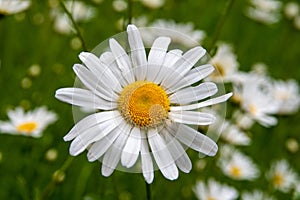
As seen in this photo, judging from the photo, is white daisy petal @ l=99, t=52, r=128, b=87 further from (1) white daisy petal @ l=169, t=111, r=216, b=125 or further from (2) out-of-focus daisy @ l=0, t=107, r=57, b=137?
(2) out-of-focus daisy @ l=0, t=107, r=57, b=137

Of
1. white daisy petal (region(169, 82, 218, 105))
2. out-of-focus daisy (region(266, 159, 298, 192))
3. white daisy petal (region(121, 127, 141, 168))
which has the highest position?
white daisy petal (region(169, 82, 218, 105))

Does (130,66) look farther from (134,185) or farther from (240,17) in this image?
(240,17)

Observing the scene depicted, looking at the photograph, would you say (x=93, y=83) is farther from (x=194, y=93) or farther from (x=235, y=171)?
(x=235, y=171)

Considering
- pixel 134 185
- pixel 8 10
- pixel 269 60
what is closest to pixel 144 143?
pixel 8 10

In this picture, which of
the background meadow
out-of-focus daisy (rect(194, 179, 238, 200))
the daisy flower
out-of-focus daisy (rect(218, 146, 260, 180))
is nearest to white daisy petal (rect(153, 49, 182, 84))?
the daisy flower

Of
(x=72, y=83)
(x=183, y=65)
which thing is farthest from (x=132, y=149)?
(x=72, y=83)

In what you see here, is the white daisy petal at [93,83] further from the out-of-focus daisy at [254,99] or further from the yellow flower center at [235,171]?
the yellow flower center at [235,171]
